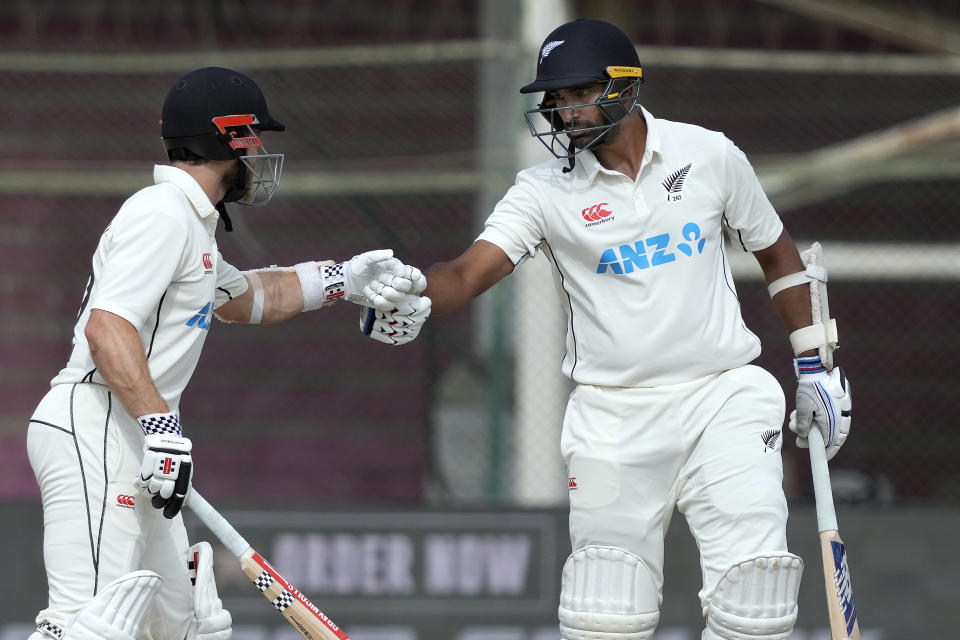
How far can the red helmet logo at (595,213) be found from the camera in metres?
4.48

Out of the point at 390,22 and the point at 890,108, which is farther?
the point at 390,22

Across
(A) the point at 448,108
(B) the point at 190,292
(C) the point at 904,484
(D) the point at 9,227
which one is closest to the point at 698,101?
(A) the point at 448,108

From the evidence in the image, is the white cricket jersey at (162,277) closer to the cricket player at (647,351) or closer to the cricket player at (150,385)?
the cricket player at (150,385)

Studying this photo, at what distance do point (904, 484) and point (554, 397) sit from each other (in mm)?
2989

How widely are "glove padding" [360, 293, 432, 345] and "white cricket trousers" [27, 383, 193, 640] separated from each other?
2.67 feet

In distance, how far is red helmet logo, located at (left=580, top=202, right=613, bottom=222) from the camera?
14.7 ft

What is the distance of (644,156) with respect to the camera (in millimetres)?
4539

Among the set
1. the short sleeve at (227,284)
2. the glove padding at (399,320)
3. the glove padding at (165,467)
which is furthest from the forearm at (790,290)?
the glove padding at (165,467)

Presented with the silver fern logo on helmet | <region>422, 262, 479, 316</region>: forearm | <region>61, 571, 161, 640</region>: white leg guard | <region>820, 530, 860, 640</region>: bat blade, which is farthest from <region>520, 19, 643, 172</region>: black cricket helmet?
<region>61, 571, 161, 640</region>: white leg guard

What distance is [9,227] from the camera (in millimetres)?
9633

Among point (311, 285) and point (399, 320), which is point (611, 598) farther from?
point (311, 285)

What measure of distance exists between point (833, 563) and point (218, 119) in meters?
2.40

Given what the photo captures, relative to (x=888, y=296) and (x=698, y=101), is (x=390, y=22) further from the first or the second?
(x=888, y=296)

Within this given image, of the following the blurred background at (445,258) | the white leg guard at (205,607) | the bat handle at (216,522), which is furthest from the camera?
the blurred background at (445,258)
